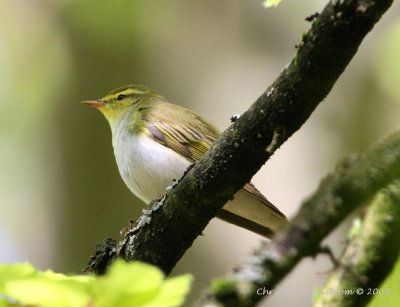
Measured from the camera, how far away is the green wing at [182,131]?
4.93 m

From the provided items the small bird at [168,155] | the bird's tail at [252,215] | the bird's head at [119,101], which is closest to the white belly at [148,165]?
the small bird at [168,155]

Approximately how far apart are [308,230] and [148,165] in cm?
343

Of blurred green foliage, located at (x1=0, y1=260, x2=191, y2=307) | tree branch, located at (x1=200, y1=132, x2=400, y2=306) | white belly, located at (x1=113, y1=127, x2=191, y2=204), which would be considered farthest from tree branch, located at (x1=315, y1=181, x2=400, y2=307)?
white belly, located at (x1=113, y1=127, x2=191, y2=204)

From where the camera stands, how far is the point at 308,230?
139 cm

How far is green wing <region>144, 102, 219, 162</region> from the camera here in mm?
4926

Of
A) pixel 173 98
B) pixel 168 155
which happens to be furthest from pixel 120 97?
pixel 168 155

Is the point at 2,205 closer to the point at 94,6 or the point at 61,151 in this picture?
the point at 61,151

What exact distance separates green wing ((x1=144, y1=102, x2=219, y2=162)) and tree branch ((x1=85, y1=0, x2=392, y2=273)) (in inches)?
65.4

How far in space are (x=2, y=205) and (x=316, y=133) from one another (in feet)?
13.2

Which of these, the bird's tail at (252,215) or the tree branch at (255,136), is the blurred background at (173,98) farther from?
the tree branch at (255,136)

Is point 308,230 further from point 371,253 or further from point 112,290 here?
point 112,290

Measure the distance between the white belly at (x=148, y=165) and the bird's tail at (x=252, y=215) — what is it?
440 millimetres

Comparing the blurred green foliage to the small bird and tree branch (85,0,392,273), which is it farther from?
the small bird

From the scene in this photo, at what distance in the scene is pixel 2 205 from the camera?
8.02m
